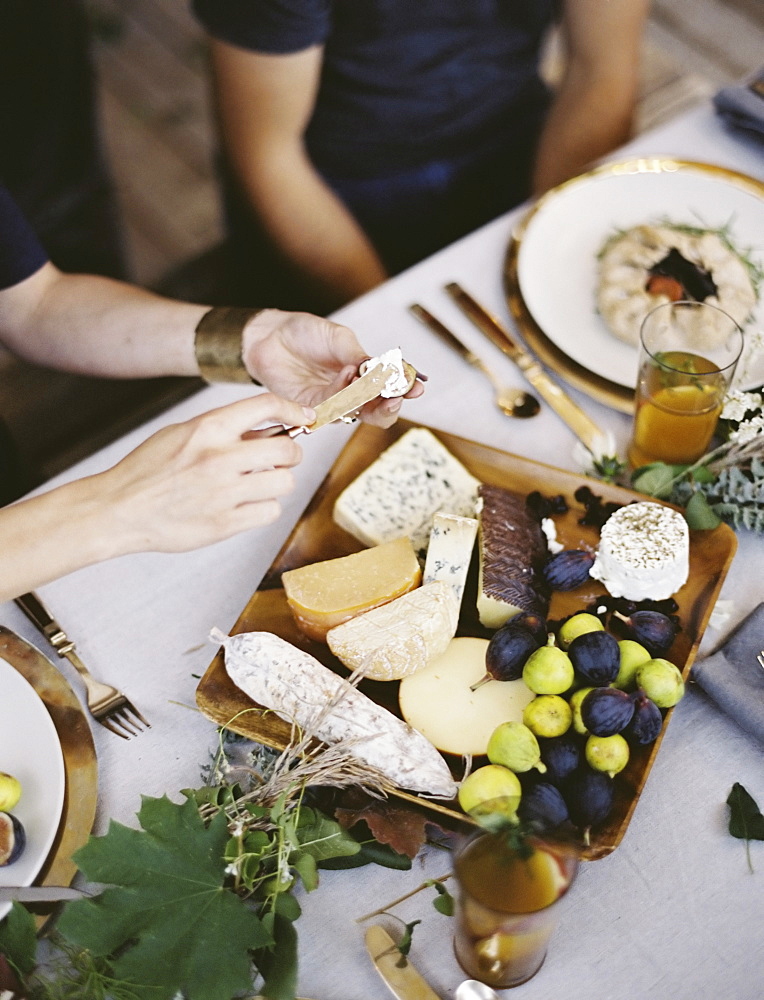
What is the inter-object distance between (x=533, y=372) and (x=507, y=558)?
34 centimetres

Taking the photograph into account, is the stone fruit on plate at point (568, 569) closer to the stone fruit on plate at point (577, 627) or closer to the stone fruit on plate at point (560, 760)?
the stone fruit on plate at point (577, 627)

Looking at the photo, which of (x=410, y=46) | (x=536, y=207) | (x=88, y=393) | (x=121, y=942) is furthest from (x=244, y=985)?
(x=88, y=393)

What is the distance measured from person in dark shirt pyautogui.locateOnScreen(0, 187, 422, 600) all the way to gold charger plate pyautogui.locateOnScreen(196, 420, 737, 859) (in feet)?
0.27

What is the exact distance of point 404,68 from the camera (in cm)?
147

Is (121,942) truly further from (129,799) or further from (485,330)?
(485,330)

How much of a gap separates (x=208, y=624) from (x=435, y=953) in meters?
0.42

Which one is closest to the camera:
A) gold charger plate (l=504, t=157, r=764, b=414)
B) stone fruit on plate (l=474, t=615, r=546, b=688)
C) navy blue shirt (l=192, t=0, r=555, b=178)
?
stone fruit on plate (l=474, t=615, r=546, b=688)

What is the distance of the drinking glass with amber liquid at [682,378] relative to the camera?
37.1 inches

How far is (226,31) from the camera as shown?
129 cm

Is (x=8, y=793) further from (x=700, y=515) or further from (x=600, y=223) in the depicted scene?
(x=600, y=223)

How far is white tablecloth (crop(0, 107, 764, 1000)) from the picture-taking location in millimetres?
759

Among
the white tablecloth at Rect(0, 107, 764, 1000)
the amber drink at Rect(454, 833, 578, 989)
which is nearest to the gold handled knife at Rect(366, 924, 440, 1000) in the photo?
the white tablecloth at Rect(0, 107, 764, 1000)

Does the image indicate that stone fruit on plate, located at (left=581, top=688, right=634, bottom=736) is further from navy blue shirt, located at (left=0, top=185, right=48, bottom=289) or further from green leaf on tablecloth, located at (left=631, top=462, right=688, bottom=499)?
navy blue shirt, located at (left=0, top=185, right=48, bottom=289)

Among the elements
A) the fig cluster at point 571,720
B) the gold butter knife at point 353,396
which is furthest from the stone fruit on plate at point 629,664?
the gold butter knife at point 353,396
